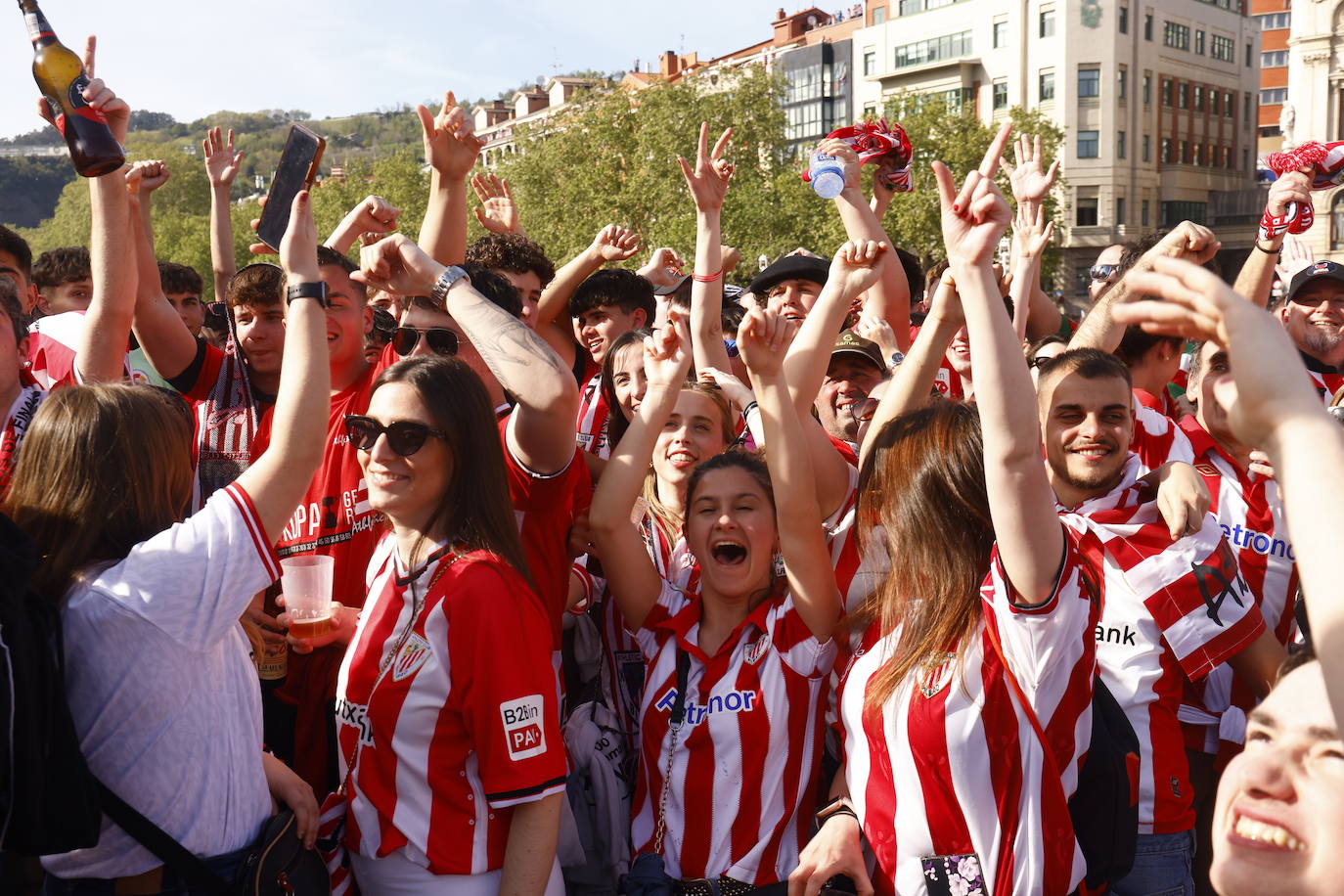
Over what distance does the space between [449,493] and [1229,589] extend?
2.08 meters

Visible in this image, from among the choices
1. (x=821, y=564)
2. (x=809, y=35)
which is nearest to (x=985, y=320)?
(x=821, y=564)

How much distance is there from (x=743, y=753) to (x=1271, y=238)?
11.6 feet

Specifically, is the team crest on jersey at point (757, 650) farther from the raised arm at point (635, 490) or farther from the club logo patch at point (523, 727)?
the club logo patch at point (523, 727)

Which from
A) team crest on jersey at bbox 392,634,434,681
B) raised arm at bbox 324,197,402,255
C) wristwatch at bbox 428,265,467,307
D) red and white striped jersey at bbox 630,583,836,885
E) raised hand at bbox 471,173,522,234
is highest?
raised hand at bbox 471,173,522,234

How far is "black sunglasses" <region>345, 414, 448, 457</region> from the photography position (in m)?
2.72

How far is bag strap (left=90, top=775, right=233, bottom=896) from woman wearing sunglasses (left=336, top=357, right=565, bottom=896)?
414 mm

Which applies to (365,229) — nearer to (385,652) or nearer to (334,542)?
(334,542)

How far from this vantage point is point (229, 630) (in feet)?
7.86

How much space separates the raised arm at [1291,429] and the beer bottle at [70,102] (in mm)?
3062

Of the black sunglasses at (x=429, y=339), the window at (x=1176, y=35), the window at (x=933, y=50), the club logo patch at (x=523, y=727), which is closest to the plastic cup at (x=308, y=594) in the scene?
the club logo patch at (x=523, y=727)

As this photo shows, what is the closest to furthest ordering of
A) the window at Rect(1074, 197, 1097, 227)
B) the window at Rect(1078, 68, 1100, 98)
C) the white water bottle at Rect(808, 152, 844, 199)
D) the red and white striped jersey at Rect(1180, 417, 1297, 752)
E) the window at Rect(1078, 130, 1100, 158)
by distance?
1. the red and white striped jersey at Rect(1180, 417, 1297, 752)
2. the white water bottle at Rect(808, 152, 844, 199)
3. the window at Rect(1078, 68, 1100, 98)
4. the window at Rect(1078, 130, 1100, 158)
5. the window at Rect(1074, 197, 1097, 227)

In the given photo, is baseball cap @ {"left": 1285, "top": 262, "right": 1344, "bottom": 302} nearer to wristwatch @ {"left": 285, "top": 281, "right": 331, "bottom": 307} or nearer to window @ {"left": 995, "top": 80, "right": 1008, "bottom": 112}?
wristwatch @ {"left": 285, "top": 281, "right": 331, "bottom": 307}

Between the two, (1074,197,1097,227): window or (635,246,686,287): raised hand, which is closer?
(635,246,686,287): raised hand

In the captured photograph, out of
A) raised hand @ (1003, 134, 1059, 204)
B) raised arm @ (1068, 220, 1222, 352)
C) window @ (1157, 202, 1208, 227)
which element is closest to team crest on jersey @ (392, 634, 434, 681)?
raised arm @ (1068, 220, 1222, 352)
